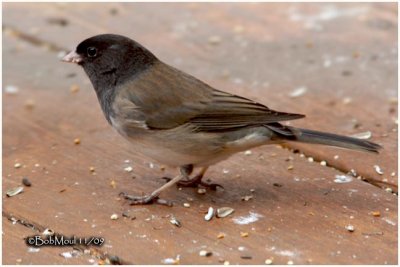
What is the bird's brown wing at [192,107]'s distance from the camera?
11.4 feet

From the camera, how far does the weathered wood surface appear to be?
3.02m

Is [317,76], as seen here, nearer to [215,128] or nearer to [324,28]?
[324,28]

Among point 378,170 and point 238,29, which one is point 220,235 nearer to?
point 378,170

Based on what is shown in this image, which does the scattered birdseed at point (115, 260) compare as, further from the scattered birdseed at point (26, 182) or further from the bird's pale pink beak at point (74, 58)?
the bird's pale pink beak at point (74, 58)

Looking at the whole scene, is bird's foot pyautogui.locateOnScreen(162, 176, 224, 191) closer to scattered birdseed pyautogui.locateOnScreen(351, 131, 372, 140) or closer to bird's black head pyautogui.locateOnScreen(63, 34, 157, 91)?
bird's black head pyautogui.locateOnScreen(63, 34, 157, 91)

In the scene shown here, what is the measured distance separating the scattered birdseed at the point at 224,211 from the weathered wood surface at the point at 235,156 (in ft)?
0.10

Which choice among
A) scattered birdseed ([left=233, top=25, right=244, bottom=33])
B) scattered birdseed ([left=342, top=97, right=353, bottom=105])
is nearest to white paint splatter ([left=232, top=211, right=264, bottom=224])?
scattered birdseed ([left=342, top=97, right=353, bottom=105])

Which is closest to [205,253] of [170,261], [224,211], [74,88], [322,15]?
[170,261]

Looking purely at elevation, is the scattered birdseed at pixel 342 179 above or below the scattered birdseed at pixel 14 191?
above

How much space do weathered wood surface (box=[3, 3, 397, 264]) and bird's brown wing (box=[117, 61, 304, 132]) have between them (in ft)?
0.96

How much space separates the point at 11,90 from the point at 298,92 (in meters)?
1.60

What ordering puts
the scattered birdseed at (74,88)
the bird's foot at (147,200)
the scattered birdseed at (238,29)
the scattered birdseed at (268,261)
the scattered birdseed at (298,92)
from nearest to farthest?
the scattered birdseed at (268,261) < the bird's foot at (147,200) < the scattered birdseed at (298,92) < the scattered birdseed at (74,88) < the scattered birdseed at (238,29)

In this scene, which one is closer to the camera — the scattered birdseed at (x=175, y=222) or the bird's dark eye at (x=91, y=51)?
the scattered birdseed at (x=175, y=222)

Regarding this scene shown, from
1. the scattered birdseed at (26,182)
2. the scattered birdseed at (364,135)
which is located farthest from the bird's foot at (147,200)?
the scattered birdseed at (364,135)
